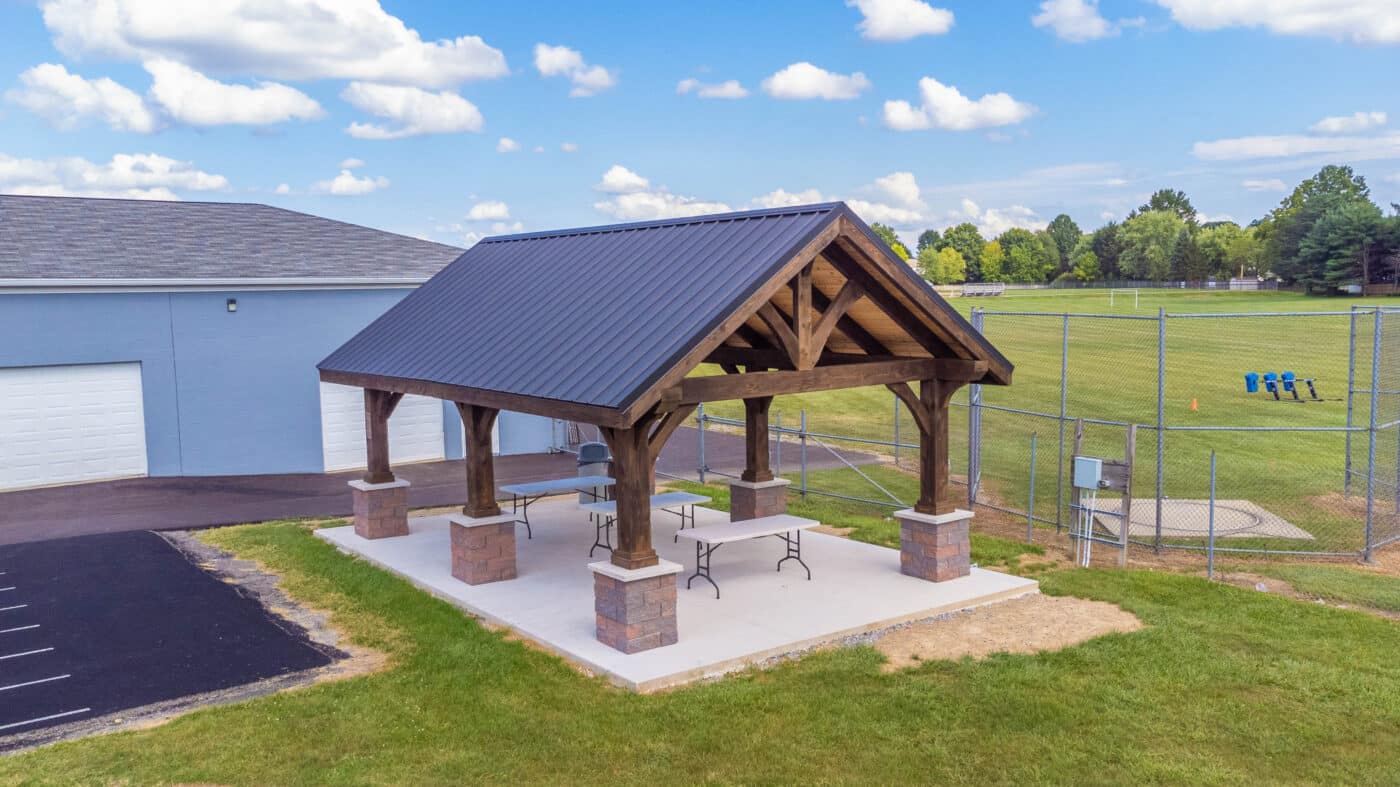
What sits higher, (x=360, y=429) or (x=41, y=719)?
(x=360, y=429)

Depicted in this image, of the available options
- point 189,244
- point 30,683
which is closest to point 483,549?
point 30,683

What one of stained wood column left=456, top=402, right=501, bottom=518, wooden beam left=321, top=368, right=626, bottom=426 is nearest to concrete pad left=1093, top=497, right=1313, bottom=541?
stained wood column left=456, top=402, right=501, bottom=518

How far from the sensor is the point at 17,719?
861 cm

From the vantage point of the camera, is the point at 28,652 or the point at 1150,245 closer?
the point at 28,652

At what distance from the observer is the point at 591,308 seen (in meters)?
11.3

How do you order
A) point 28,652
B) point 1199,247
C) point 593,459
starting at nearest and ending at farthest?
point 28,652
point 593,459
point 1199,247

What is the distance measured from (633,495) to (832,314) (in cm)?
278

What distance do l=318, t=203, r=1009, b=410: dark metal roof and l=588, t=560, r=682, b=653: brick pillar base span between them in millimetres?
1615

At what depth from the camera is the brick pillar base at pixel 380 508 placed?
1462cm

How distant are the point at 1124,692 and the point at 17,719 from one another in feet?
29.2

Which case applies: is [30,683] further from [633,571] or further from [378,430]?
[378,430]

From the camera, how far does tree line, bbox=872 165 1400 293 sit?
6494 cm

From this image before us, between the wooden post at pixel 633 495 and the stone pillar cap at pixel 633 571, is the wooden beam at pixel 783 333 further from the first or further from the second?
the stone pillar cap at pixel 633 571

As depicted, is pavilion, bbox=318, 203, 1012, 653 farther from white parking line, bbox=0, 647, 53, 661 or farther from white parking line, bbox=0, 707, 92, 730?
white parking line, bbox=0, 707, 92, 730
